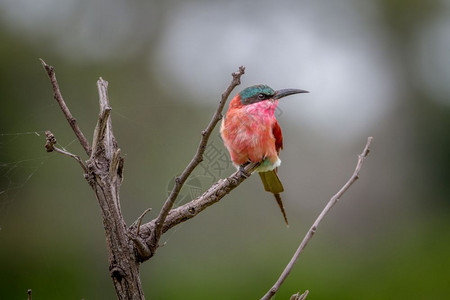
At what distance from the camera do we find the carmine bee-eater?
5.91 feet

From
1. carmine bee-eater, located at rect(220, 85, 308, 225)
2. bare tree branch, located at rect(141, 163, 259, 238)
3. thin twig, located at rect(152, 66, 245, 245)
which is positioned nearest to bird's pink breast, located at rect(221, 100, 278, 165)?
carmine bee-eater, located at rect(220, 85, 308, 225)

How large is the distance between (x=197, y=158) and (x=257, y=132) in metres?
0.78

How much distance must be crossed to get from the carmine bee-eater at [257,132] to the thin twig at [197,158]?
62 cm

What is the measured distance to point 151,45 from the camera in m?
3.64

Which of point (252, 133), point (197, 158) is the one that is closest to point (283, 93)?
point (252, 133)

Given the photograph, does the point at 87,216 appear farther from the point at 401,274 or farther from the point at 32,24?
the point at 401,274

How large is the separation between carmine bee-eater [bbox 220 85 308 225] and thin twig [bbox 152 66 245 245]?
2.04 feet

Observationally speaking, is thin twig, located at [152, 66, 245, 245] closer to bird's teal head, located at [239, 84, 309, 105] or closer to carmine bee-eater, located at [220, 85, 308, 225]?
carmine bee-eater, located at [220, 85, 308, 225]

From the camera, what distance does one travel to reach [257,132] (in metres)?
1.84

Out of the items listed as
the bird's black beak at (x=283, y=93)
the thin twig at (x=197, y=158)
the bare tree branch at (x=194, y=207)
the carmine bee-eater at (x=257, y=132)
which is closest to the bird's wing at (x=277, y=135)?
the carmine bee-eater at (x=257, y=132)

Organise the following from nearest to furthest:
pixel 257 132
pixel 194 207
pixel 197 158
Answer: pixel 197 158 < pixel 194 207 < pixel 257 132

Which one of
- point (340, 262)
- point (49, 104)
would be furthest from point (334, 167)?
point (49, 104)

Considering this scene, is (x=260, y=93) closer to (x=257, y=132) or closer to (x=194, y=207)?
(x=257, y=132)

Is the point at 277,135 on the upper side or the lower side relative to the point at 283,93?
lower
